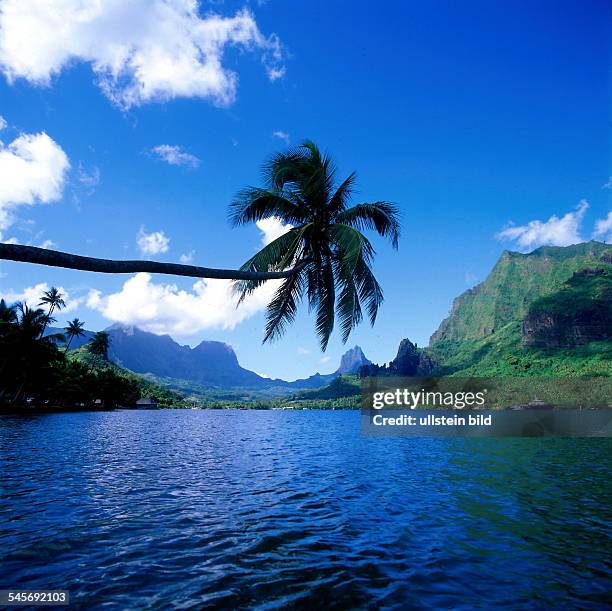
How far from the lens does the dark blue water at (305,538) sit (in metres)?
6.70

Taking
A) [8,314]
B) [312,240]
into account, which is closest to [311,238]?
[312,240]

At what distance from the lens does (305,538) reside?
9.60 m

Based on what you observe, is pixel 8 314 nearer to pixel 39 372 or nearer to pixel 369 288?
pixel 39 372

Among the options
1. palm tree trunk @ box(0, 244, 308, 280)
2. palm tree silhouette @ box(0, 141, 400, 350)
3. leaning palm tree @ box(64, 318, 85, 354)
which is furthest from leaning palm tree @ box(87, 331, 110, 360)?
palm tree trunk @ box(0, 244, 308, 280)

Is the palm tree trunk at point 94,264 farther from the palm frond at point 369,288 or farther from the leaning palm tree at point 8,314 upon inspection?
the leaning palm tree at point 8,314

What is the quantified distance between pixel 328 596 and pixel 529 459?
24951mm

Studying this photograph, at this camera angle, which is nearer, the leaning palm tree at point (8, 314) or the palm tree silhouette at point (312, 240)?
the palm tree silhouette at point (312, 240)

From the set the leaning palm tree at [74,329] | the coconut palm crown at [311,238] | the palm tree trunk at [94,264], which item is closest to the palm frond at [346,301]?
the coconut palm crown at [311,238]

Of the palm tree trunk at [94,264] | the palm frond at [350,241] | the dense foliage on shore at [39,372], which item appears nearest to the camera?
the palm tree trunk at [94,264]

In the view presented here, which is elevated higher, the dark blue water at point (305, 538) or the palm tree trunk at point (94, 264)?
the palm tree trunk at point (94, 264)

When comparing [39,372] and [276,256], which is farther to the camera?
[39,372]

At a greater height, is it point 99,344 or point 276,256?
point 99,344

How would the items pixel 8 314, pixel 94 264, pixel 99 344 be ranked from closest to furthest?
pixel 94 264 → pixel 8 314 → pixel 99 344

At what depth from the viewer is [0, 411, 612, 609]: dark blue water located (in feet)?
22.0
